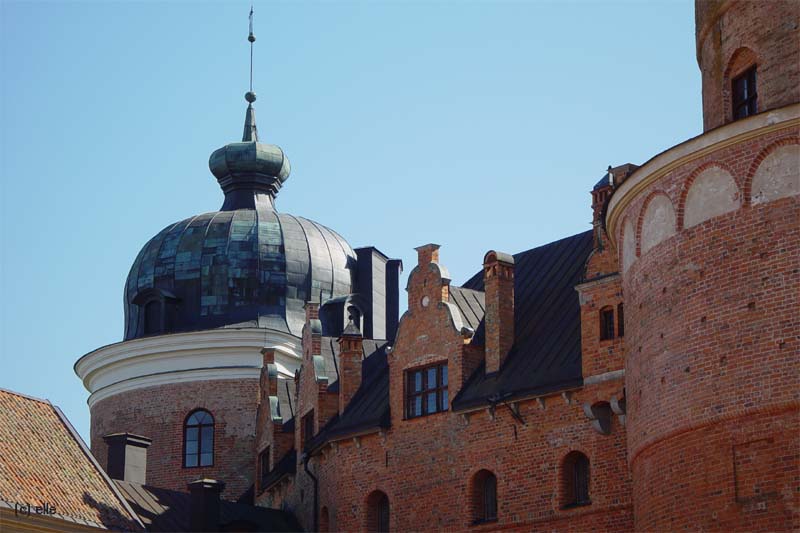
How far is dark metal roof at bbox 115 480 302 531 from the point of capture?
38.5m

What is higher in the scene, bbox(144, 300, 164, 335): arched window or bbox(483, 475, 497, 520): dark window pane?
bbox(144, 300, 164, 335): arched window

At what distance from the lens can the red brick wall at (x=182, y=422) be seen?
159 feet

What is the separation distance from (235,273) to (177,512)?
12.4 meters

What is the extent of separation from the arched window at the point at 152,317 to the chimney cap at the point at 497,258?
641 inches

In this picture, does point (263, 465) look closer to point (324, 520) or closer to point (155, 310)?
point (324, 520)

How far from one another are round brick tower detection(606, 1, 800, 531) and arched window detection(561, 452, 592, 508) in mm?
3303

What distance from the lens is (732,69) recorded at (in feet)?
101

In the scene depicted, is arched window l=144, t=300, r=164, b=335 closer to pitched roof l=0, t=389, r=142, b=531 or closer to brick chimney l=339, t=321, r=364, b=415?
brick chimney l=339, t=321, r=364, b=415

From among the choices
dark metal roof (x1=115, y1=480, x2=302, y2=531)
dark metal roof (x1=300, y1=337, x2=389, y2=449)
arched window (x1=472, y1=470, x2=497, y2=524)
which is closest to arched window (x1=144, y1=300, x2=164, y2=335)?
dark metal roof (x1=300, y1=337, x2=389, y2=449)

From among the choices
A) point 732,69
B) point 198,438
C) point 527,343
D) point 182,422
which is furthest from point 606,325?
point 182,422

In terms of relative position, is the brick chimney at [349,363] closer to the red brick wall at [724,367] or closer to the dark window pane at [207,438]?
the dark window pane at [207,438]

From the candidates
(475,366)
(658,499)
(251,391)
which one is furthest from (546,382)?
(251,391)

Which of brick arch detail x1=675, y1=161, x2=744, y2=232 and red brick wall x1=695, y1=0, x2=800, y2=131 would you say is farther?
red brick wall x1=695, y1=0, x2=800, y2=131

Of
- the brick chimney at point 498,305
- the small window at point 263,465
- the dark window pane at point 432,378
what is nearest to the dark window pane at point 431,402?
the dark window pane at point 432,378
